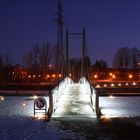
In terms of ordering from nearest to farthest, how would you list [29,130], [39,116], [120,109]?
[29,130] → [39,116] → [120,109]

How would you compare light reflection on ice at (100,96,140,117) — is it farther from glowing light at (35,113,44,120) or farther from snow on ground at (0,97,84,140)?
snow on ground at (0,97,84,140)

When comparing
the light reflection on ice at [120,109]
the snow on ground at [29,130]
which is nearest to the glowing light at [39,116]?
the snow on ground at [29,130]

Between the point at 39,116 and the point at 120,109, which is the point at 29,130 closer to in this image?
the point at 39,116

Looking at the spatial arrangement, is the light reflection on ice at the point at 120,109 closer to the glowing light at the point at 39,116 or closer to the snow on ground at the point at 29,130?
the glowing light at the point at 39,116

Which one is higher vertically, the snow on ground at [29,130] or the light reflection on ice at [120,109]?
the light reflection on ice at [120,109]

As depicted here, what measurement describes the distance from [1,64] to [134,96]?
80.7 m

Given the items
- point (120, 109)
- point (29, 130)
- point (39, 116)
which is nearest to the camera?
point (29, 130)

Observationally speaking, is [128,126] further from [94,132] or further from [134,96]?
[134,96]

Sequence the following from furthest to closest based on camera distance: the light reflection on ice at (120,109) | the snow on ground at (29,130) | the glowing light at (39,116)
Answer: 1. the light reflection on ice at (120,109)
2. the glowing light at (39,116)
3. the snow on ground at (29,130)

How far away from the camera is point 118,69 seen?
134 metres

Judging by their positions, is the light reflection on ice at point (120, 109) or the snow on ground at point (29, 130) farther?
the light reflection on ice at point (120, 109)

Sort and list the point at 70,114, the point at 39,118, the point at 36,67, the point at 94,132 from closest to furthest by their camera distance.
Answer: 1. the point at 94,132
2. the point at 39,118
3. the point at 70,114
4. the point at 36,67

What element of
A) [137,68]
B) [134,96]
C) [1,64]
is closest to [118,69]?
[137,68]

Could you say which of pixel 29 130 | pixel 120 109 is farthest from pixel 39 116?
pixel 120 109
